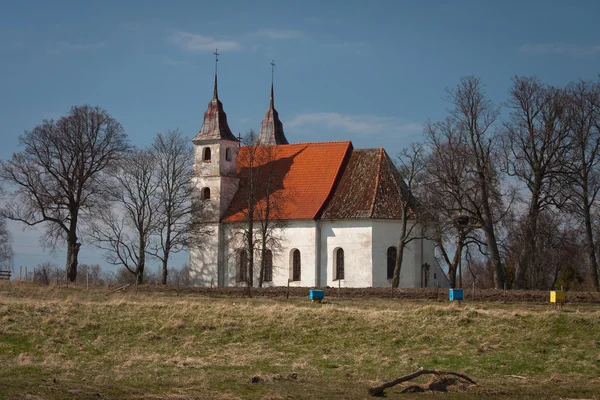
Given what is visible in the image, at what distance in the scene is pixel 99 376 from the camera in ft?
58.5

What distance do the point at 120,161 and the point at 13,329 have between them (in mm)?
31392

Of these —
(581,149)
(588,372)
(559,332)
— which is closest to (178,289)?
(581,149)

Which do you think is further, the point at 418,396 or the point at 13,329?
the point at 13,329

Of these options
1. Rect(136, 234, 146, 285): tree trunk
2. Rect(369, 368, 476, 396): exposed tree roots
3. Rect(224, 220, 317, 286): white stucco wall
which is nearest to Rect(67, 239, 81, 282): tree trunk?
Rect(136, 234, 146, 285): tree trunk

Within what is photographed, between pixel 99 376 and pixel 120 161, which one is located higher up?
pixel 120 161

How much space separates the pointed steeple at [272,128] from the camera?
229 ft

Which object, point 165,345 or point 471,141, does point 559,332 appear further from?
point 471,141

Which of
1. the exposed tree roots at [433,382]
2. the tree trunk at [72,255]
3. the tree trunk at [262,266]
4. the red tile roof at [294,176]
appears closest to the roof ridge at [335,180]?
the red tile roof at [294,176]

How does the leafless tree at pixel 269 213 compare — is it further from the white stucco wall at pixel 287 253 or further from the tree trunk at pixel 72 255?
the tree trunk at pixel 72 255

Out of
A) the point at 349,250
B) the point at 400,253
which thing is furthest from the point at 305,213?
the point at 400,253

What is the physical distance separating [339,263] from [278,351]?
2858 centimetres

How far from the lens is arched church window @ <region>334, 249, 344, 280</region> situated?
170ft

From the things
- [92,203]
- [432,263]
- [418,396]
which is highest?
[92,203]

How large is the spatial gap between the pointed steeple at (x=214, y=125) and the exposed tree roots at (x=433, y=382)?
4008 cm
